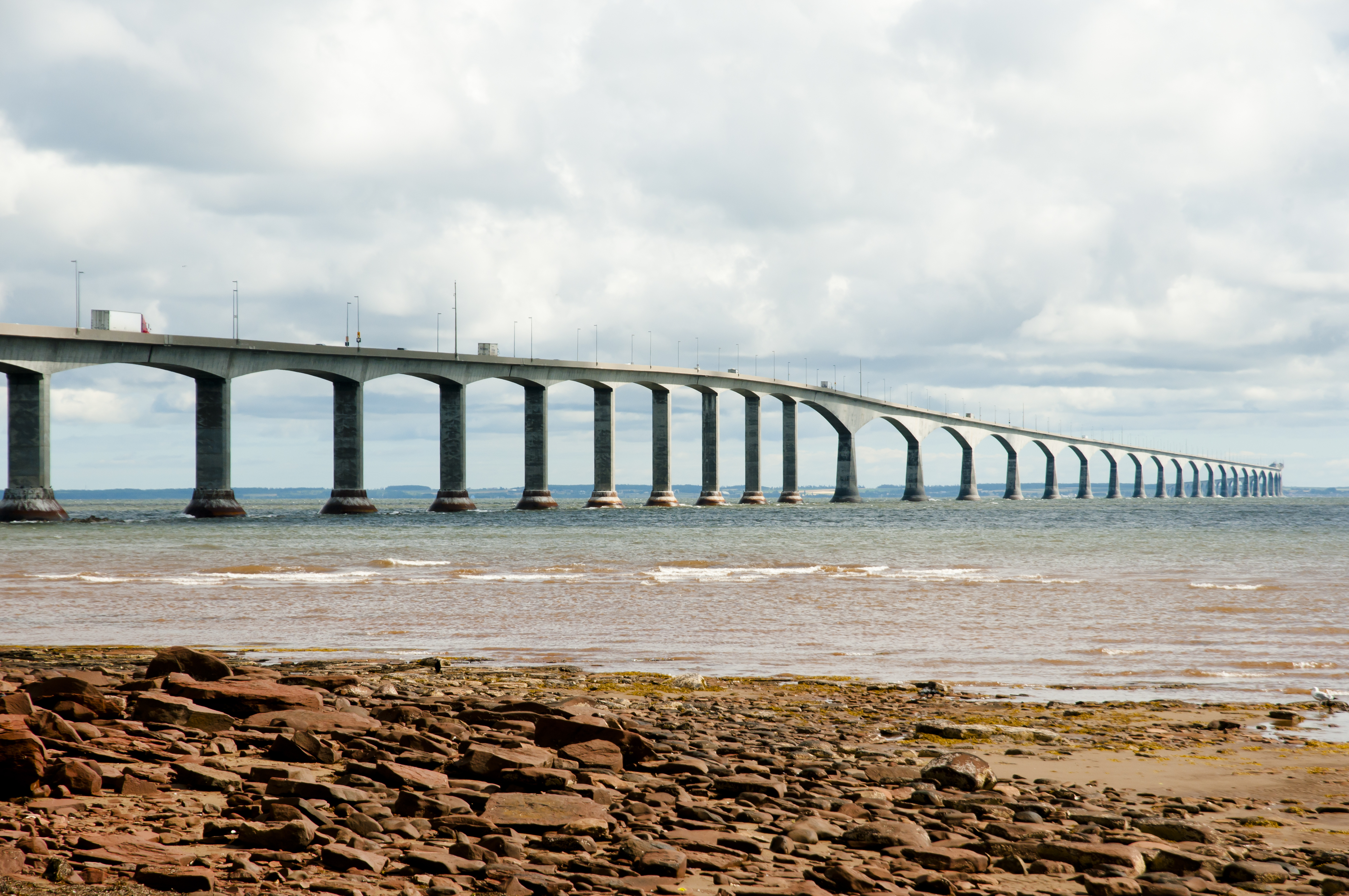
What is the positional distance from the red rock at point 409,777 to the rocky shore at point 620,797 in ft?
0.06

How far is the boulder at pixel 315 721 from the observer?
26.2 feet

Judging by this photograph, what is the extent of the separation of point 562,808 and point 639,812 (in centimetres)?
45

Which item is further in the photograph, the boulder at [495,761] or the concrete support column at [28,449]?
the concrete support column at [28,449]

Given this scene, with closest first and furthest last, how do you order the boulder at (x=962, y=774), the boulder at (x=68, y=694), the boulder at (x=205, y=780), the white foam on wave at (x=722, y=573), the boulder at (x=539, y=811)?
the boulder at (x=539, y=811)
the boulder at (x=205, y=780)
the boulder at (x=962, y=774)
the boulder at (x=68, y=694)
the white foam on wave at (x=722, y=573)

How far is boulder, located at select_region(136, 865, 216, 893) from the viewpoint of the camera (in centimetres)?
464

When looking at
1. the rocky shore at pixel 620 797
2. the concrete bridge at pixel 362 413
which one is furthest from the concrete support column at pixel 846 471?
the rocky shore at pixel 620 797

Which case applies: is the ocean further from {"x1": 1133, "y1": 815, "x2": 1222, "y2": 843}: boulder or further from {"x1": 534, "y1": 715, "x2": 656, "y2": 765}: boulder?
{"x1": 534, "y1": 715, "x2": 656, "y2": 765}: boulder

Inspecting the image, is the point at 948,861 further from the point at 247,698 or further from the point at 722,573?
the point at 722,573

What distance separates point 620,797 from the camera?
655 cm

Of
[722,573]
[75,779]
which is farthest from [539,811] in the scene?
[722,573]

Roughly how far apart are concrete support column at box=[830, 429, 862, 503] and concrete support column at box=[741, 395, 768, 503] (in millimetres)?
16856

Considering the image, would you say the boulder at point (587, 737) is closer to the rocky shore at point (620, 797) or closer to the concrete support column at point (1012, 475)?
the rocky shore at point (620, 797)

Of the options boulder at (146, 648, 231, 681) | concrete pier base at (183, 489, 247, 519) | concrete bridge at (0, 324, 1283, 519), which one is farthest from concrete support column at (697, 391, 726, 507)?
boulder at (146, 648, 231, 681)

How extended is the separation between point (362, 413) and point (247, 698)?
76.2 m
